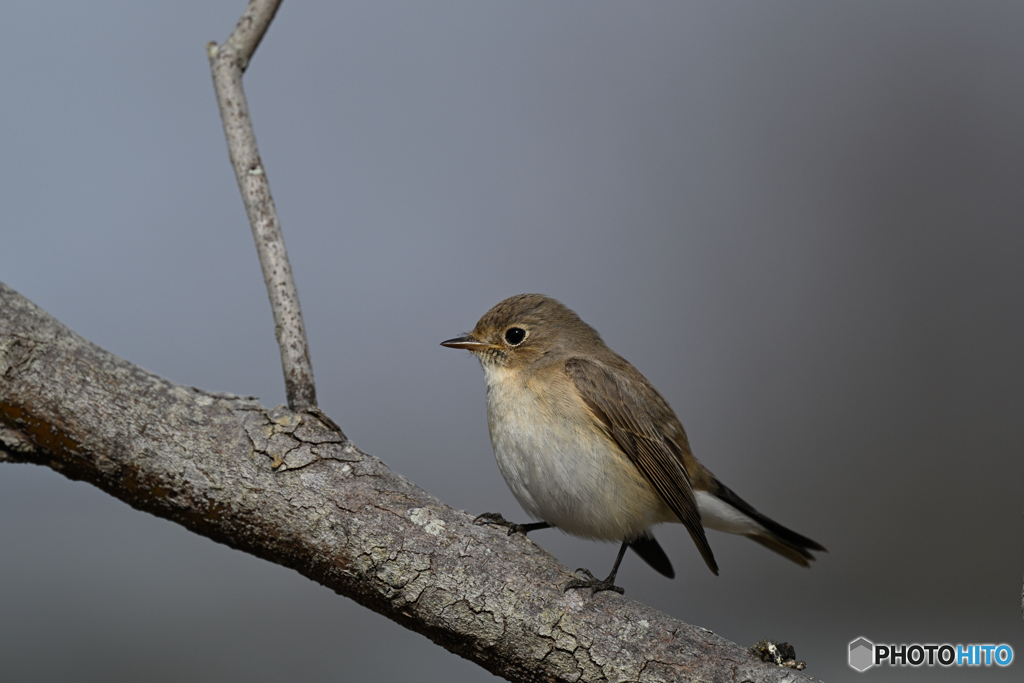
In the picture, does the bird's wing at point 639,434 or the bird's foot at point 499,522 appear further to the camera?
the bird's wing at point 639,434

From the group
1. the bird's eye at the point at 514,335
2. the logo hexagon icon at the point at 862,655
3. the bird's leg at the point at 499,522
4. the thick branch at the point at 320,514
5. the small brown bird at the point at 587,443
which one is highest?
the bird's eye at the point at 514,335

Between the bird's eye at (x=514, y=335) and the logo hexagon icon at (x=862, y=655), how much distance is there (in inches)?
60.1

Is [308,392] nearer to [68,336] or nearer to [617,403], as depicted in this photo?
[68,336]

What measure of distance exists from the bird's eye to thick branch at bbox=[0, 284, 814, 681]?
796 mm

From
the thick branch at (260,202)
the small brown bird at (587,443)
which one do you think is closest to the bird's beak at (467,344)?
the small brown bird at (587,443)

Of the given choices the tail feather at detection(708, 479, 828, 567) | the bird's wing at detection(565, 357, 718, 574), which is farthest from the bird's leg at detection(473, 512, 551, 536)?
the tail feather at detection(708, 479, 828, 567)

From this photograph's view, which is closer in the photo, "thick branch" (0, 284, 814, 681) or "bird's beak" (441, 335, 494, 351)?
"thick branch" (0, 284, 814, 681)

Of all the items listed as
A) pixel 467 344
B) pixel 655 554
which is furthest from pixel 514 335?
pixel 655 554

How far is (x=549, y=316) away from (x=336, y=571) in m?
1.21

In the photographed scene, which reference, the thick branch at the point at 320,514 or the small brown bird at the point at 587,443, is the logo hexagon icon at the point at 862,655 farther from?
the thick branch at the point at 320,514

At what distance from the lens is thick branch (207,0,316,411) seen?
2096mm

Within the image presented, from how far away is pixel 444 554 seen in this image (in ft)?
5.95

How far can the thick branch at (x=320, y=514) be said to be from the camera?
1.76 m

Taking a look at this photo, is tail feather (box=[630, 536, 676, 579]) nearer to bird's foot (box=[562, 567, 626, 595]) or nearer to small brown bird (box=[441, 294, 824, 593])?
small brown bird (box=[441, 294, 824, 593])
